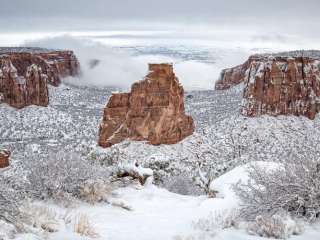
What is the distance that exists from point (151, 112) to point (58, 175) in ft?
194

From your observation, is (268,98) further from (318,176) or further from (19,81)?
(318,176)

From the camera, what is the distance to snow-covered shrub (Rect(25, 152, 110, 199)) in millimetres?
12531

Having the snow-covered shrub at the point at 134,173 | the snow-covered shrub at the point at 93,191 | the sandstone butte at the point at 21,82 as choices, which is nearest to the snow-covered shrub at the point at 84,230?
the snow-covered shrub at the point at 93,191

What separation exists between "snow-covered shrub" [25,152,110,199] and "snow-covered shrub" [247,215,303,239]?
5056 millimetres

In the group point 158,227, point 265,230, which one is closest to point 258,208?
point 265,230

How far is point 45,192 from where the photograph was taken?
492 inches

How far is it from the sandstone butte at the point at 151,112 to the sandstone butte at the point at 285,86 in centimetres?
3041

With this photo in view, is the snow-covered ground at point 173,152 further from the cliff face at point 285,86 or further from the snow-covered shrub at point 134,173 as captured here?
the cliff face at point 285,86

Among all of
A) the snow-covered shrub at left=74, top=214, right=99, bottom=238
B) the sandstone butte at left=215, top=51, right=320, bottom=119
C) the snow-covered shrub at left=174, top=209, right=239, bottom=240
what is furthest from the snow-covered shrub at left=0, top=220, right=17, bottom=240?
the sandstone butte at left=215, top=51, right=320, bottom=119

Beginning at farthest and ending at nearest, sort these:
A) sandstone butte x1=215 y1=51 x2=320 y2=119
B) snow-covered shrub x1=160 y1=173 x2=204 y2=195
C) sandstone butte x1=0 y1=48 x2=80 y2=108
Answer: sandstone butte x1=0 y1=48 x2=80 y2=108
sandstone butte x1=215 y1=51 x2=320 y2=119
snow-covered shrub x1=160 y1=173 x2=204 y2=195

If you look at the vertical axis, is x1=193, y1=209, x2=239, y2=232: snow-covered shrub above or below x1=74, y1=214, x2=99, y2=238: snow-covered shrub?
below

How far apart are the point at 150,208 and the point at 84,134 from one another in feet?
281

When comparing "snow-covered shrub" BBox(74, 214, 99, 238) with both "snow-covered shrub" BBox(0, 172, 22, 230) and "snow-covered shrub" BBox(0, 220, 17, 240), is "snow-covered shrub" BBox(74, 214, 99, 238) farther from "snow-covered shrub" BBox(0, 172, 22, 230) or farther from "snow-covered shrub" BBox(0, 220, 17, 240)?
"snow-covered shrub" BBox(0, 220, 17, 240)

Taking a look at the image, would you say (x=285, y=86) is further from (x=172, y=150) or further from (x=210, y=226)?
(x=210, y=226)
